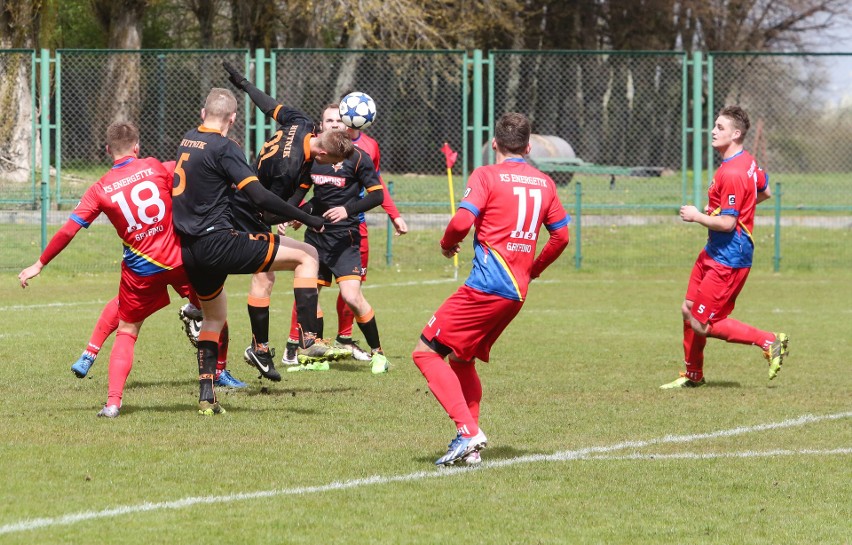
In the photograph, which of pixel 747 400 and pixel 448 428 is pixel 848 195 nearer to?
pixel 747 400

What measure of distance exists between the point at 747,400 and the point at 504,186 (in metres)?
3.36

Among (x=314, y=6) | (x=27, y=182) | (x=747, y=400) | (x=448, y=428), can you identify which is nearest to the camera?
(x=448, y=428)

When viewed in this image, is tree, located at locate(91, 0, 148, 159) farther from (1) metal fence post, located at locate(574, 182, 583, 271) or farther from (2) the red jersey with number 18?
(2) the red jersey with number 18

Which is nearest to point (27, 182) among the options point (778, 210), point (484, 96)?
point (484, 96)

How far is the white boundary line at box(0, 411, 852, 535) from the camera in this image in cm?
571

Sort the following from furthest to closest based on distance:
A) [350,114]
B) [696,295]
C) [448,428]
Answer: [350,114], [696,295], [448,428]

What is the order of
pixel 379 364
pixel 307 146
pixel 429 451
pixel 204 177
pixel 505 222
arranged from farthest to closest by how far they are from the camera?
pixel 379 364 < pixel 307 146 < pixel 204 177 < pixel 429 451 < pixel 505 222

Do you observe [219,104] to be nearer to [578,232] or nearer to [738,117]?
[738,117]

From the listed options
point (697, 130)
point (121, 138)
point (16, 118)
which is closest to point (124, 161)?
point (121, 138)

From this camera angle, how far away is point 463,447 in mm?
6816

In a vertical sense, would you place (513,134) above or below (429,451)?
above

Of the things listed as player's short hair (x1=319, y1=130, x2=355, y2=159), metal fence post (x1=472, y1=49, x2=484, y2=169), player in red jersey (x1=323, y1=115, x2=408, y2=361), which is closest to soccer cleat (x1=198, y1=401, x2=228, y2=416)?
player's short hair (x1=319, y1=130, x2=355, y2=159)

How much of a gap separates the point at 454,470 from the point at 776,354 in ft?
12.6

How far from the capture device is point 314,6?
27516mm
